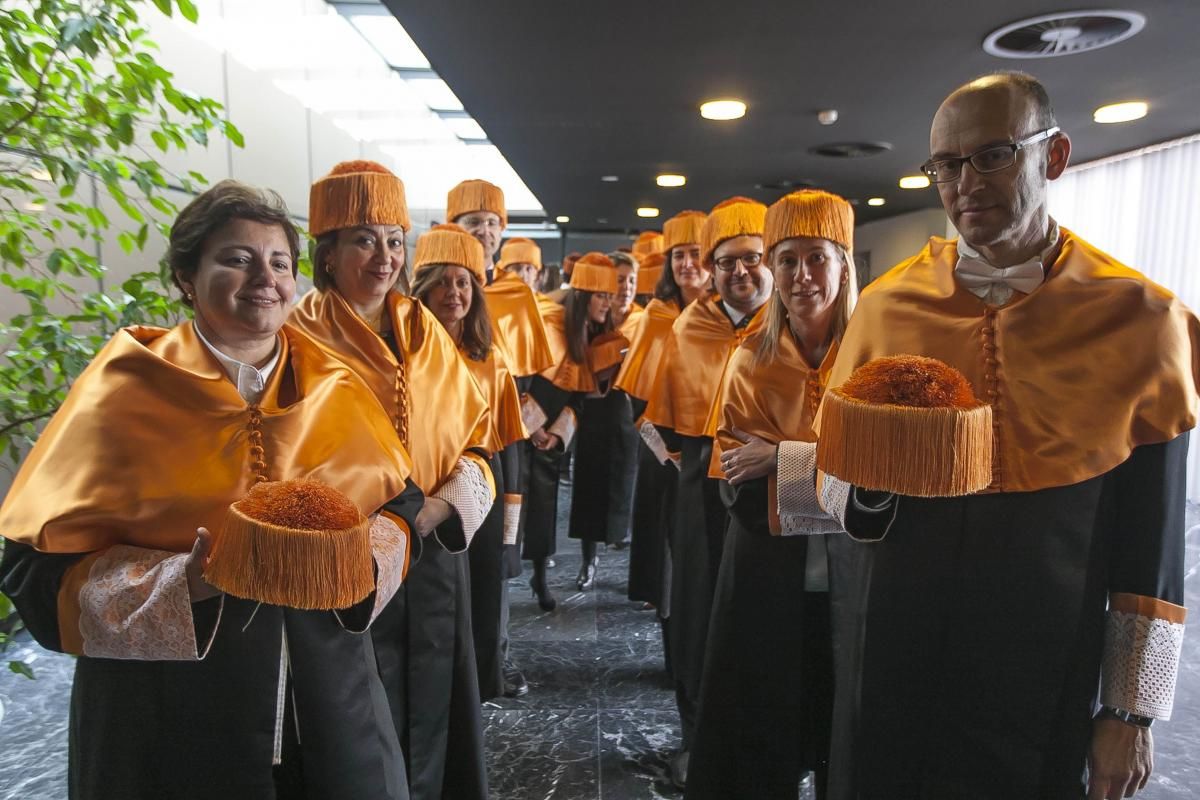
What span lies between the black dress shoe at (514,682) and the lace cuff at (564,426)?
120 cm

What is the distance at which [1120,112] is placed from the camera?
5.16 m

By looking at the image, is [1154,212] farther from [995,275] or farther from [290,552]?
[290,552]

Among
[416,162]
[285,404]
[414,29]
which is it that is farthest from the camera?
[416,162]

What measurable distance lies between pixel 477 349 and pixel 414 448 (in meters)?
0.98

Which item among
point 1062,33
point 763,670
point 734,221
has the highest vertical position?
point 1062,33

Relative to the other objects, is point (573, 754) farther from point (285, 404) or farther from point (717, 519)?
point (285, 404)

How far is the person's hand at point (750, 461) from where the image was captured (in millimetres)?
1875

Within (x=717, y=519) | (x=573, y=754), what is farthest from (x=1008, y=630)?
(x=573, y=754)

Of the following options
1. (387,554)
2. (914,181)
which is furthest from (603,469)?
(914,181)

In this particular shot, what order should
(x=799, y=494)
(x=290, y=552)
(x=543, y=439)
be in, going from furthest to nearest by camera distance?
(x=543, y=439)
(x=799, y=494)
(x=290, y=552)

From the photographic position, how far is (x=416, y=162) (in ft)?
27.1

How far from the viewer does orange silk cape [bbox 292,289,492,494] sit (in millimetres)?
1869

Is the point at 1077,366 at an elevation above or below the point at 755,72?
below

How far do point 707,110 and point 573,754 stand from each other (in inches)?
154
